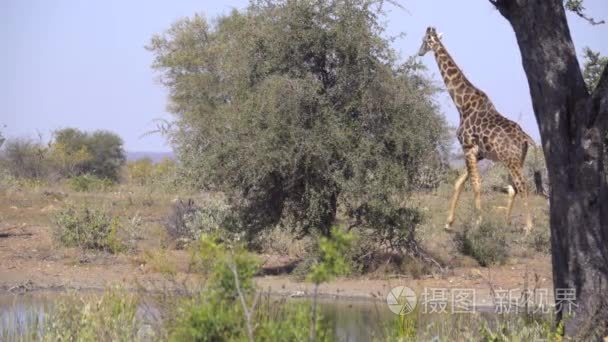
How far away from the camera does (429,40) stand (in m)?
18.5

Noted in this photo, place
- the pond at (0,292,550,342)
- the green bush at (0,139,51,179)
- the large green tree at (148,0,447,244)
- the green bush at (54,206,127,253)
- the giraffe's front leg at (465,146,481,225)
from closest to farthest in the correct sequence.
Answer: the pond at (0,292,550,342)
the large green tree at (148,0,447,244)
the green bush at (54,206,127,253)
the giraffe's front leg at (465,146,481,225)
the green bush at (0,139,51,179)

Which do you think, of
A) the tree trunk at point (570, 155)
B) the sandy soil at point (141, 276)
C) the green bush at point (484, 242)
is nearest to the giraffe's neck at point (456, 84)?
the green bush at point (484, 242)

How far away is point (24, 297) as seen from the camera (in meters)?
14.1

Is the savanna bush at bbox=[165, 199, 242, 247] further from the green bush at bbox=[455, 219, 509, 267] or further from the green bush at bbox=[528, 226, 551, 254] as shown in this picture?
the green bush at bbox=[528, 226, 551, 254]

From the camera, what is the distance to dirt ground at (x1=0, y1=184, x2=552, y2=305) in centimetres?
1462

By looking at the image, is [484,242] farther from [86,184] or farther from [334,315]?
[86,184]

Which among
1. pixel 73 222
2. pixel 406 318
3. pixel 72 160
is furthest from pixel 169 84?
pixel 406 318

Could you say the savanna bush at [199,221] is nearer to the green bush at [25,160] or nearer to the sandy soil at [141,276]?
the sandy soil at [141,276]

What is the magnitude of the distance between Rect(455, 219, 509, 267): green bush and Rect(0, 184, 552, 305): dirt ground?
0.21 meters

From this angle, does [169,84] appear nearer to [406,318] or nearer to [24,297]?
[24,297]

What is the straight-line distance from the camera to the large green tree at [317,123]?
565 inches

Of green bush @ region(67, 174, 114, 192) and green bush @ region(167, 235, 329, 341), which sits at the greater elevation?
green bush @ region(67, 174, 114, 192)

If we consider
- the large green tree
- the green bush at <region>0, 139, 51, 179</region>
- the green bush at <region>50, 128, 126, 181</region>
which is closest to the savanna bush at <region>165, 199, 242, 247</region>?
the large green tree

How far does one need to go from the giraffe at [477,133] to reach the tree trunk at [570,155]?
8.94 metres
